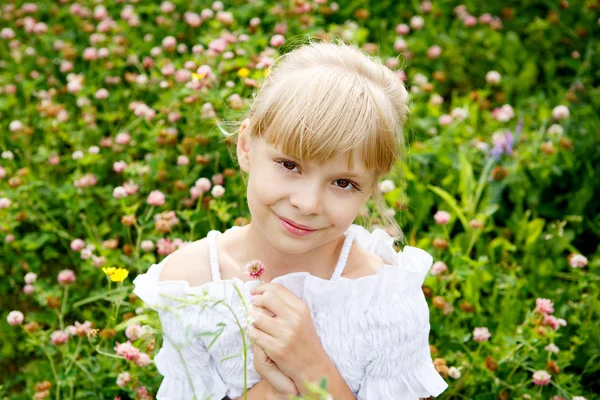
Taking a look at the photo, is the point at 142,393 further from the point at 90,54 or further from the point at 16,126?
the point at 90,54

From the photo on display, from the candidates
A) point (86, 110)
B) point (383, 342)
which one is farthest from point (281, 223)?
point (86, 110)

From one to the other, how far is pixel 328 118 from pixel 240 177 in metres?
1.19

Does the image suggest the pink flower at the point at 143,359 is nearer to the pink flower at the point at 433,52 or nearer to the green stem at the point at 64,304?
the green stem at the point at 64,304

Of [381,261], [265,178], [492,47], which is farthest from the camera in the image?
[492,47]

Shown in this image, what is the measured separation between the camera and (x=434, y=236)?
2.82m

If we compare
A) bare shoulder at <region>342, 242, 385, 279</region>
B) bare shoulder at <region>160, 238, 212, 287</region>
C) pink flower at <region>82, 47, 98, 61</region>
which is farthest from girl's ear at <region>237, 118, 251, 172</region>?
pink flower at <region>82, 47, 98, 61</region>

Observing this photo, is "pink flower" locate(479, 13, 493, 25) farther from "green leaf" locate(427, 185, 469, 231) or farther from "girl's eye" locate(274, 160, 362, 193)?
"girl's eye" locate(274, 160, 362, 193)

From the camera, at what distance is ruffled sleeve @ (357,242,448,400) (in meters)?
1.86

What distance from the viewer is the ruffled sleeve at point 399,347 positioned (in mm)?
1860

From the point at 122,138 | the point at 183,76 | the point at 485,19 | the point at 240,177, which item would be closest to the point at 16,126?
the point at 122,138

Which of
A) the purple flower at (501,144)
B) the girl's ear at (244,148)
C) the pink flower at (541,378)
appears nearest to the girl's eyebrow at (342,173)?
the girl's ear at (244,148)

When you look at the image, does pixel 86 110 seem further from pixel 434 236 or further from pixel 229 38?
pixel 434 236

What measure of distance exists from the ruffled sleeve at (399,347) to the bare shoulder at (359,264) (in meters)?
0.09

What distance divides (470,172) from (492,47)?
137cm
